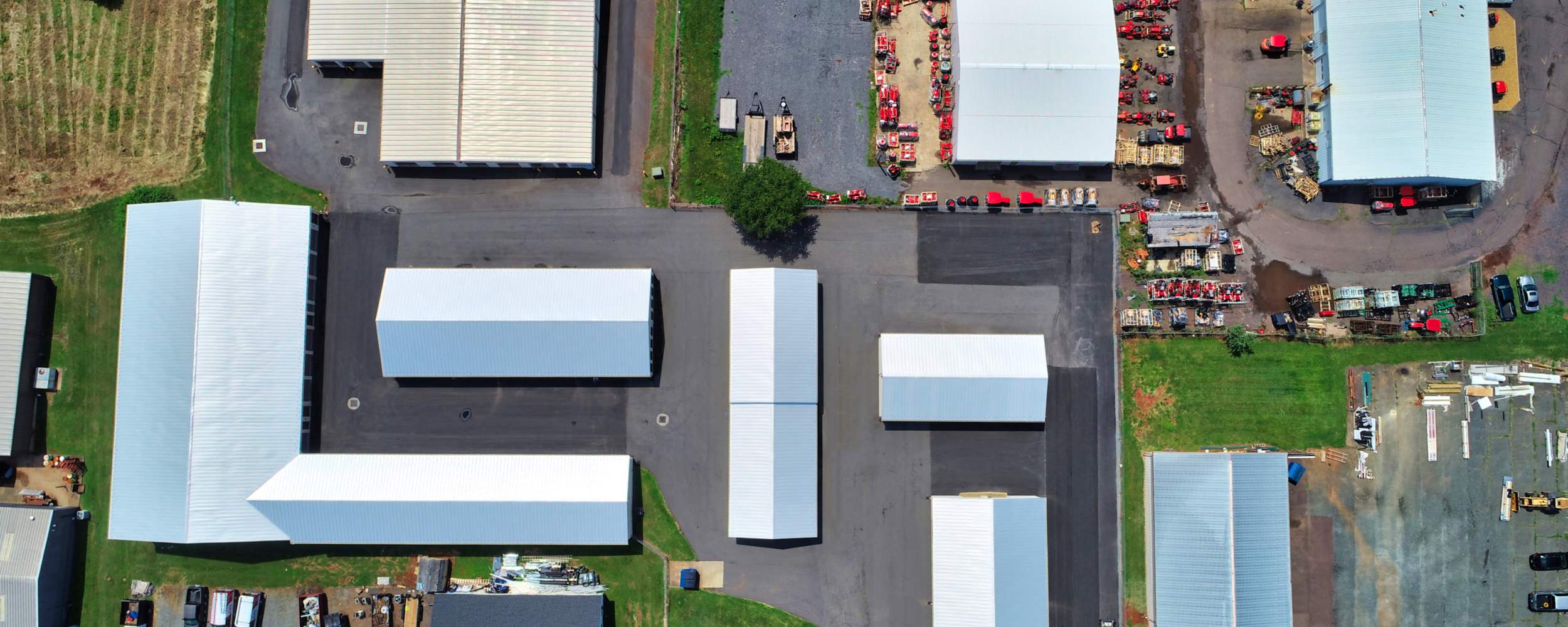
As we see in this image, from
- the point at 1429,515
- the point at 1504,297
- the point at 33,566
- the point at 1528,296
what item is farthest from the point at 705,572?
the point at 1528,296

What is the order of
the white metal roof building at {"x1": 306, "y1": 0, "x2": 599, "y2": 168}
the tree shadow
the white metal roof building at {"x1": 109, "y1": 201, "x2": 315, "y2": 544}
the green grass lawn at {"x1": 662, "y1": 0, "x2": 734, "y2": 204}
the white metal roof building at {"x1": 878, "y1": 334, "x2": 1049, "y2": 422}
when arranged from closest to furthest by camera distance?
the white metal roof building at {"x1": 109, "y1": 201, "x2": 315, "y2": 544} → the white metal roof building at {"x1": 878, "y1": 334, "x2": 1049, "y2": 422} → the white metal roof building at {"x1": 306, "y1": 0, "x2": 599, "y2": 168} → the tree shadow → the green grass lawn at {"x1": 662, "y1": 0, "x2": 734, "y2": 204}

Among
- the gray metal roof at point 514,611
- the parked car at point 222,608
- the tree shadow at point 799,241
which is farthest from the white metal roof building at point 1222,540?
the parked car at point 222,608

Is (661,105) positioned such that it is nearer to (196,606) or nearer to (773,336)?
(773,336)

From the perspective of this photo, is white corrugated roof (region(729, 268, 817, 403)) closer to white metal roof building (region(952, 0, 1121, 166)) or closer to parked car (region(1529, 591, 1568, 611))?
white metal roof building (region(952, 0, 1121, 166))

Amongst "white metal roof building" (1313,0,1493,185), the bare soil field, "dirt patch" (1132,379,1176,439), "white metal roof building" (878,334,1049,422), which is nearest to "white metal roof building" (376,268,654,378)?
"white metal roof building" (878,334,1049,422)

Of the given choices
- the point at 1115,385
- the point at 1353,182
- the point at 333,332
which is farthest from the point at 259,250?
the point at 1353,182

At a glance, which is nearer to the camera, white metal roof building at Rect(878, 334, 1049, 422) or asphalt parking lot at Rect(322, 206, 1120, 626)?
white metal roof building at Rect(878, 334, 1049, 422)

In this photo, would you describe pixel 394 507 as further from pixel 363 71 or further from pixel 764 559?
pixel 363 71
